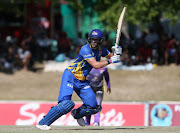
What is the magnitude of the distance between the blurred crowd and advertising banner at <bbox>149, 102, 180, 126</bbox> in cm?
618

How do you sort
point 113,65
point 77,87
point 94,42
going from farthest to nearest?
point 113,65, point 77,87, point 94,42

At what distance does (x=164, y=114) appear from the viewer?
11.1 metres

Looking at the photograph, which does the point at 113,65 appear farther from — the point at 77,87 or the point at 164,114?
the point at 77,87

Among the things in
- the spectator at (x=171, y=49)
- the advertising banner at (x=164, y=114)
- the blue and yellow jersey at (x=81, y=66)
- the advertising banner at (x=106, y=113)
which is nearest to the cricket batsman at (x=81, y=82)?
the blue and yellow jersey at (x=81, y=66)

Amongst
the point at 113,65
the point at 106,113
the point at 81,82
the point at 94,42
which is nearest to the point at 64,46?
the point at 113,65

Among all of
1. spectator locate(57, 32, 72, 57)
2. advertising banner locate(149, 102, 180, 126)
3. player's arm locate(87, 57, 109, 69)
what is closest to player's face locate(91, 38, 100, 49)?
player's arm locate(87, 57, 109, 69)

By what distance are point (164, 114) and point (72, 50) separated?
7926 millimetres

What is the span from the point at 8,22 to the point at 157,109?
1309 centimetres

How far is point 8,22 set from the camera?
22172 millimetres

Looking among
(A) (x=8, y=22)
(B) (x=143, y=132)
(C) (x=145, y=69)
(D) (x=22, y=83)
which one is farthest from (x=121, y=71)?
(B) (x=143, y=132)

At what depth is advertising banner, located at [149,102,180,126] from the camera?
35.9 ft

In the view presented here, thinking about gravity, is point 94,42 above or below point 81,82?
above

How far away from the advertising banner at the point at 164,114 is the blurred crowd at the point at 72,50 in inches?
243

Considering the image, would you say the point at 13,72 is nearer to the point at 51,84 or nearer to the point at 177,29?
the point at 51,84
